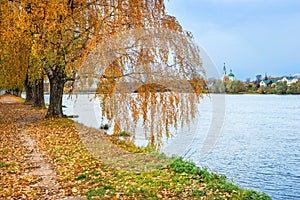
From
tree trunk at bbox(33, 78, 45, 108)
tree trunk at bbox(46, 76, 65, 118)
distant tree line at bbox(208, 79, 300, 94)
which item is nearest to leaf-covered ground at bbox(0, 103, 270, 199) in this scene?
tree trunk at bbox(46, 76, 65, 118)

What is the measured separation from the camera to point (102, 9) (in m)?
12.4

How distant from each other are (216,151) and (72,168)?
925 centimetres

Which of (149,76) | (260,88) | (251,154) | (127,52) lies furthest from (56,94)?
(260,88)

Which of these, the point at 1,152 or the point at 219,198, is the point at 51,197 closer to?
the point at 219,198

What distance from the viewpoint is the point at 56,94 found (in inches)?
609

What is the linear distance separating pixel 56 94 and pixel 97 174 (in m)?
9.38

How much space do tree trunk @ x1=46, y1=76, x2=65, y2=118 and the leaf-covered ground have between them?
503 centimetres

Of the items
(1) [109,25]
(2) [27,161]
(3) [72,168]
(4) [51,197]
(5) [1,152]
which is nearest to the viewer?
(4) [51,197]

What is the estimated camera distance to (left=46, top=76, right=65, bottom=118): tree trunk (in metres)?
15.3

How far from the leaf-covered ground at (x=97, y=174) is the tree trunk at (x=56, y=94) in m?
5.03

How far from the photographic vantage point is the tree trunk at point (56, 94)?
15328 millimetres

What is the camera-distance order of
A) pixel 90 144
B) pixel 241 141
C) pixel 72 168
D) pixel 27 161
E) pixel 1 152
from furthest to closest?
pixel 241 141
pixel 90 144
pixel 1 152
pixel 27 161
pixel 72 168

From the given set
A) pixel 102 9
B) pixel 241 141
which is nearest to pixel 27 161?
pixel 102 9

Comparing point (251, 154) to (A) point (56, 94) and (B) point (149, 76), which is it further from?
(A) point (56, 94)
